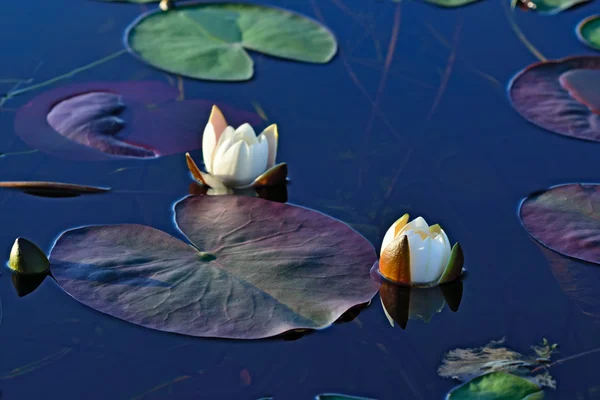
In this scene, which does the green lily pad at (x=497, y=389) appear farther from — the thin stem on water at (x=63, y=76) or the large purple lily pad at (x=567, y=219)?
the thin stem on water at (x=63, y=76)

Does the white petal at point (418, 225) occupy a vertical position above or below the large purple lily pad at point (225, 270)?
above

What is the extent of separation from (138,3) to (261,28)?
61 centimetres

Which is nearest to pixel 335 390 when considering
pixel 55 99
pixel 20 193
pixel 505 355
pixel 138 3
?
pixel 505 355

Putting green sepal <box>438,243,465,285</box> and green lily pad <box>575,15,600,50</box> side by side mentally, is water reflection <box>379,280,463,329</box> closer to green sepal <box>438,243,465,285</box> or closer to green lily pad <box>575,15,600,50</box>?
green sepal <box>438,243,465,285</box>

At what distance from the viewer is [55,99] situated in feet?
9.98

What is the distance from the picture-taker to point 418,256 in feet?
7.34

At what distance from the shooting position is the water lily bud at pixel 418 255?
7.29ft

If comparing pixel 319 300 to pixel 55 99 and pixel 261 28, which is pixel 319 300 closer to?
pixel 55 99

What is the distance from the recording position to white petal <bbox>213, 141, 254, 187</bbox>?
2.56 m

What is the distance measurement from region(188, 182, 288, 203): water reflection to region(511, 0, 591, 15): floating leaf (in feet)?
6.26

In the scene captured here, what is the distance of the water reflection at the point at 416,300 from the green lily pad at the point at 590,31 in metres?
1.82

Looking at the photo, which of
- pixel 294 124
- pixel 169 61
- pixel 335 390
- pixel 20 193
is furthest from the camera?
pixel 169 61

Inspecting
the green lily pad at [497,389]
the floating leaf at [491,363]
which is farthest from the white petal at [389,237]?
the green lily pad at [497,389]

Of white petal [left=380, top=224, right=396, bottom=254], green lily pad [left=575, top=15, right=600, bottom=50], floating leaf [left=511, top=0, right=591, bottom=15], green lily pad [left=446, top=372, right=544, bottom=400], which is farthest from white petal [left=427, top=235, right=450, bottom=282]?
floating leaf [left=511, top=0, right=591, bottom=15]
